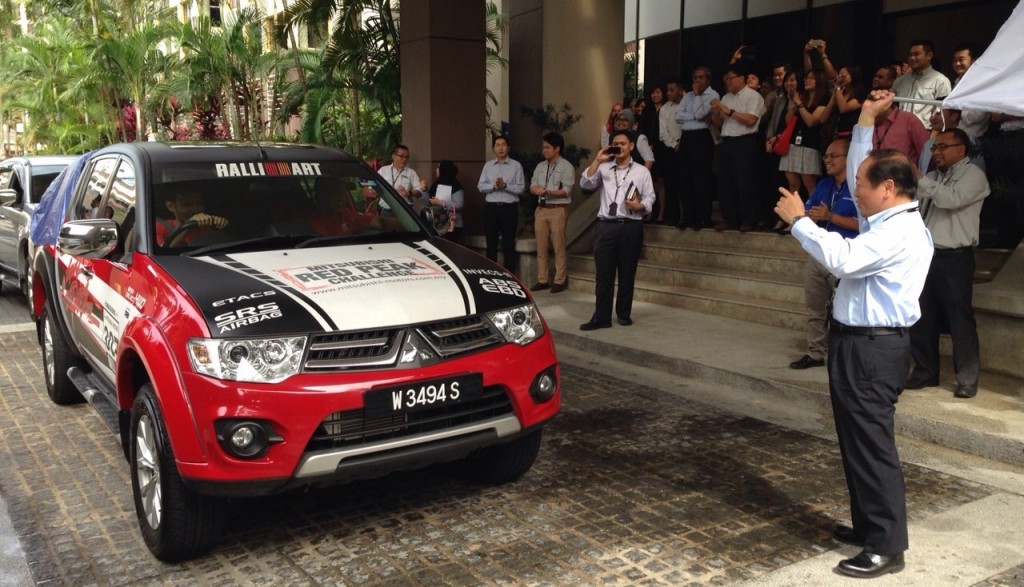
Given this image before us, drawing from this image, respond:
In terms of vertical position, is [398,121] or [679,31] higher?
→ [679,31]

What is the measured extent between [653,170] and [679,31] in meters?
5.33

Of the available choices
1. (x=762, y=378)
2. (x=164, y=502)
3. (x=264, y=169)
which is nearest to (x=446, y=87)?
(x=762, y=378)

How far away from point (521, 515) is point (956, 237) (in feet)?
12.6

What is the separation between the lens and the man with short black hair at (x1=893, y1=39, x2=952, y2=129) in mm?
8195

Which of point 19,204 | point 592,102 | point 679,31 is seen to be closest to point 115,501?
point 19,204

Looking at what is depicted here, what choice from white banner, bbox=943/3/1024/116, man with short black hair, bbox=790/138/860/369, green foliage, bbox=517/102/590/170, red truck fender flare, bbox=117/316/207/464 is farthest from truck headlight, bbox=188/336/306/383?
green foliage, bbox=517/102/590/170

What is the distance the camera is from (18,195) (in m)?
10.5

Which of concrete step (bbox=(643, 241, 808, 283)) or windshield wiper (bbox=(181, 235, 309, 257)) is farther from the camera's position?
concrete step (bbox=(643, 241, 808, 283))

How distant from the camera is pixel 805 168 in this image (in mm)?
9586

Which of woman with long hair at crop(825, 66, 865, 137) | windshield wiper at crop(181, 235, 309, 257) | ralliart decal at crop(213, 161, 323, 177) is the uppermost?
woman with long hair at crop(825, 66, 865, 137)

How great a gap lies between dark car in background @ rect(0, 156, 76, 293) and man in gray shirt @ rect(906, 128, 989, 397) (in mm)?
9149

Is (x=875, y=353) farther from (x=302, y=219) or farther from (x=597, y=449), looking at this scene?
(x=302, y=219)

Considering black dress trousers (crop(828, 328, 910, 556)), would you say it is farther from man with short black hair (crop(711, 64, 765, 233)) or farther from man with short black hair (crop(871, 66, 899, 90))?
man with short black hair (crop(711, 64, 765, 233))

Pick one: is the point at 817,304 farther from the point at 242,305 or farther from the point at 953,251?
the point at 242,305
